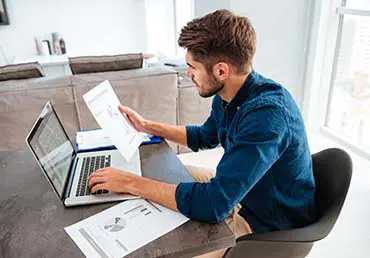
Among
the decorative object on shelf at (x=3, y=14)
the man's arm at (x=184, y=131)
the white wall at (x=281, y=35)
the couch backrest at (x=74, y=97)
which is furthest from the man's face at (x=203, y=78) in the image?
the decorative object on shelf at (x=3, y=14)

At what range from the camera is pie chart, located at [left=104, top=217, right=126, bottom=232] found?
92 centimetres

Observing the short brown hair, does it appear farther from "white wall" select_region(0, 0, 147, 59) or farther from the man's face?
"white wall" select_region(0, 0, 147, 59)

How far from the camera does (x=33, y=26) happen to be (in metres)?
5.02

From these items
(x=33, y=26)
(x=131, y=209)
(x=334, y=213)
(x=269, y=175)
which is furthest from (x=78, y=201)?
(x=33, y=26)

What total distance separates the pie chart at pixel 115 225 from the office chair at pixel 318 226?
0.38 m

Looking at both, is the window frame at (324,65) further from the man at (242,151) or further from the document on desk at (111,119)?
the document on desk at (111,119)

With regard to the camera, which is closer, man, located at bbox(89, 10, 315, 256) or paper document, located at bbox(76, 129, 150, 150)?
→ man, located at bbox(89, 10, 315, 256)

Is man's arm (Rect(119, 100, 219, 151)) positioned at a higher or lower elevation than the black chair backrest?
higher

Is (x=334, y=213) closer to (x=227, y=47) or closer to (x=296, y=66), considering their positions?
(x=227, y=47)

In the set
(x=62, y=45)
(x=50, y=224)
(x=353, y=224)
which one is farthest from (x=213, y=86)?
(x=62, y=45)

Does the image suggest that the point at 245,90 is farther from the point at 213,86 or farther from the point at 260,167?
the point at 260,167

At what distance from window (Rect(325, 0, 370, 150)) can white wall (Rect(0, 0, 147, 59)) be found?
323cm

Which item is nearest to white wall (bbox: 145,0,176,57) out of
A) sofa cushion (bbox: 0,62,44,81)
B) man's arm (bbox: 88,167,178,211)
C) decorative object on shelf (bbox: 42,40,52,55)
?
decorative object on shelf (bbox: 42,40,52,55)

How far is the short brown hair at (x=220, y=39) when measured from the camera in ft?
3.63
